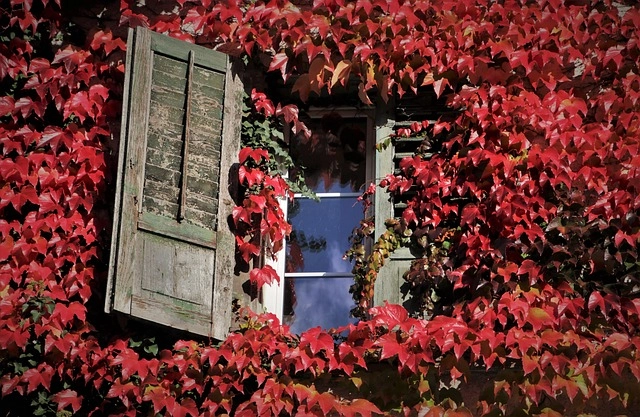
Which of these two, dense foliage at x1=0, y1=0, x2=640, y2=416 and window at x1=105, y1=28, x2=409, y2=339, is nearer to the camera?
dense foliage at x1=0, y1=0, x2=640, y2=416

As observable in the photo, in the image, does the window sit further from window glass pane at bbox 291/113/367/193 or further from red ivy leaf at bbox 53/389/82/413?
red ivy leaf at bbox 53/389/82/413

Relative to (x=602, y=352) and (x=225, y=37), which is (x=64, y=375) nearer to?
(x=225, y=37)

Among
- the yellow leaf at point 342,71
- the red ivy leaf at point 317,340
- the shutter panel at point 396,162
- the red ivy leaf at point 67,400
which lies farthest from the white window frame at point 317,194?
the red ivy leaf at point 67,400

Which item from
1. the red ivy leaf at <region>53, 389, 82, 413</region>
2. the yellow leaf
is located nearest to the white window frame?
the yellow leaf

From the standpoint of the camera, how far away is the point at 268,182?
271 inches

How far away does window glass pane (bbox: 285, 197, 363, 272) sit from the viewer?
7051mm

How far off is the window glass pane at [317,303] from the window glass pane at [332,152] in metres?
A: 0.58

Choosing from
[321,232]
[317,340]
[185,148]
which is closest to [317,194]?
[321,232]

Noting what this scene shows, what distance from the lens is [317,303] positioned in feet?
22.8

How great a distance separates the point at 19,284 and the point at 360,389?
6.25 ft

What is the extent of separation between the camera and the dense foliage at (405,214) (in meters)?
6.24


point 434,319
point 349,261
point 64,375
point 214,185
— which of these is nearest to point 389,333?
point 434,319

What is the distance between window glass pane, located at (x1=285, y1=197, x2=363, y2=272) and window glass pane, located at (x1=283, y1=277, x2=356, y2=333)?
0.08 metres

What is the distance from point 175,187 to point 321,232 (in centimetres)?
95
